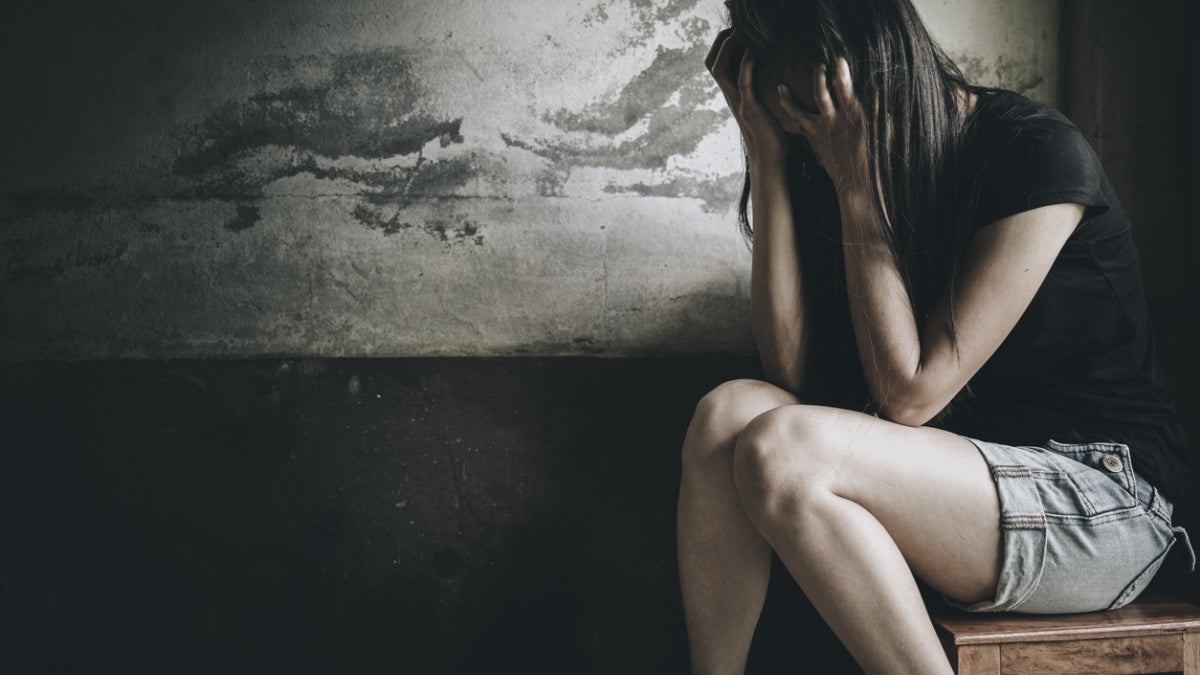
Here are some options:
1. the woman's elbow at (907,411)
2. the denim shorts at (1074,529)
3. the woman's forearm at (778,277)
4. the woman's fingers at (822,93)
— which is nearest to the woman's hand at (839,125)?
the woman's fingers at (822,93)

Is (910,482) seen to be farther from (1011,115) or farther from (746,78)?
(746,78)

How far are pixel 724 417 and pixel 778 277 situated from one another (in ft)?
0.90

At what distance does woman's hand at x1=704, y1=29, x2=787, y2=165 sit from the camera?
4.46 ft

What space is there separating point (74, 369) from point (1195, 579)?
224cm

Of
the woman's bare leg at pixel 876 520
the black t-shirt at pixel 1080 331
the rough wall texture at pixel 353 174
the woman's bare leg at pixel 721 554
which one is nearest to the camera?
the woman's bare leg at pixel 876 520

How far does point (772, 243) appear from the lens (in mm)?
1361

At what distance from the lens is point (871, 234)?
1.23 meters

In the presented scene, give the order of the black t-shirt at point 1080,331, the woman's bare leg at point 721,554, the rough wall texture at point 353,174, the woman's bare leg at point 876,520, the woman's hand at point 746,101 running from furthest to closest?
1. the rough wall texture at point 353,174
2. the woman's hand at point 746,101
3. the woman's bare leg at point 721,554
4. the black t-shirt at point 1080,331
5. the woman's bare leg at point 876,520

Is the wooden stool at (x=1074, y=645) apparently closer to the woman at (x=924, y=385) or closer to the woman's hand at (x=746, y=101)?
the woman at (x=924, y=385)

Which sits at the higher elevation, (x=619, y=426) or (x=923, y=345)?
(x=923, y=345)

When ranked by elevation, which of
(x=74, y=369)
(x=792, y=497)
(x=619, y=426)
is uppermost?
(x=74, y=369)

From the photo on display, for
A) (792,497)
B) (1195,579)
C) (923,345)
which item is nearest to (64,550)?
(792,497)

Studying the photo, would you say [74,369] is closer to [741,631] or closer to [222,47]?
[222,47]

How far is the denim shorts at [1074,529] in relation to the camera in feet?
3.45
